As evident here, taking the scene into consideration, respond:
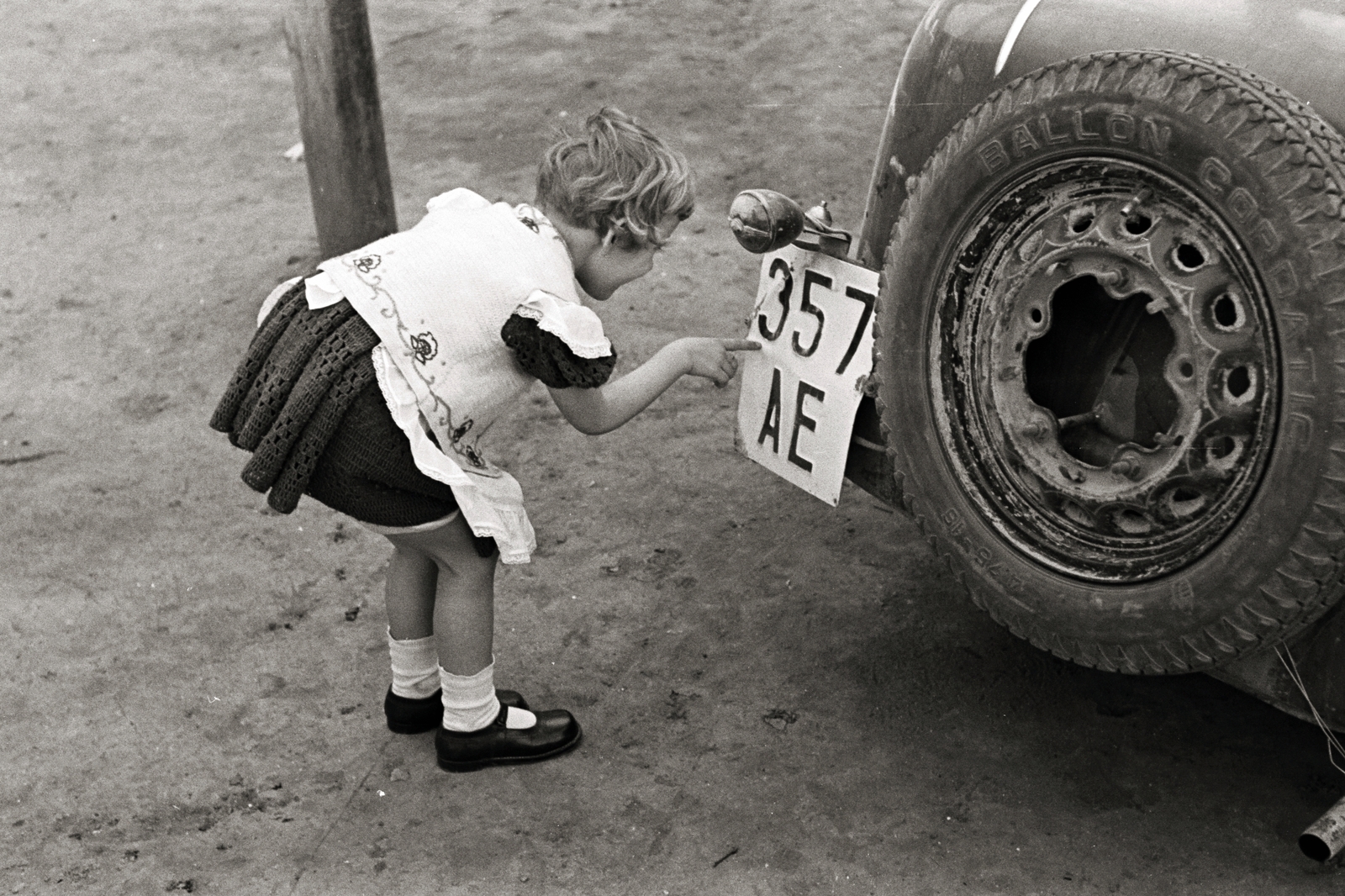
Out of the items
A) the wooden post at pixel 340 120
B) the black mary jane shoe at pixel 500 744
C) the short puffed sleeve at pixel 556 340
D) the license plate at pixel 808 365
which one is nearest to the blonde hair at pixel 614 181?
the short puffed sleeve at pixel 556 340

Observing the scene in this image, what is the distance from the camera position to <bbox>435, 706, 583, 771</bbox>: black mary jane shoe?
2834 millimetres

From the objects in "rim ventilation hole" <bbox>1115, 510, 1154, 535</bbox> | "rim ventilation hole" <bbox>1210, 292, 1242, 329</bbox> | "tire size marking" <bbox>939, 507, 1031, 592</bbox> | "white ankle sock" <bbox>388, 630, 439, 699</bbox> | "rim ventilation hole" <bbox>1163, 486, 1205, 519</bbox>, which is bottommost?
"white ankle sock" <bbox>388, 630, 439, 699</bbox>

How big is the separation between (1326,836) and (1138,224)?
3.04 ft

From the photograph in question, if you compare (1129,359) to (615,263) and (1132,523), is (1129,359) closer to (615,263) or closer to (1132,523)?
(1132,523)

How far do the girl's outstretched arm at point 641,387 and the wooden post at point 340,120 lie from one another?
2.14m

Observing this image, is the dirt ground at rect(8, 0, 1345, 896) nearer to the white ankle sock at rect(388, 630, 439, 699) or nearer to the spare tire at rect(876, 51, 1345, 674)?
the white ankle sock at rect(388, 630, 439, 699)

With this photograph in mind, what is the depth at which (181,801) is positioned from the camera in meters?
2.77

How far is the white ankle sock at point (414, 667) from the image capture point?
293 centimetres

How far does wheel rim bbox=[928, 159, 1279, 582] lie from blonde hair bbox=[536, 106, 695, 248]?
1.68 ft

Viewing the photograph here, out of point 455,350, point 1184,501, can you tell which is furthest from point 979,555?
point 455,350

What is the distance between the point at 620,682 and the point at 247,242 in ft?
9.33

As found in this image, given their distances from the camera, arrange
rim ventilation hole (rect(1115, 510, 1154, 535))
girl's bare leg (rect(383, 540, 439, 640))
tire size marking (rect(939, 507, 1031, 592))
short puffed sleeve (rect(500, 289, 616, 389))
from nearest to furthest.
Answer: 1. rim ventilation hole (rect(1115, 510, 1154, 535))
2. tire size marking (rect(939, 507, 1031, 592))
3. short puffed sleeve (rect(500, 289, 616, 389))
4. girl's bare leg (rect(383, 540, 439, 640))

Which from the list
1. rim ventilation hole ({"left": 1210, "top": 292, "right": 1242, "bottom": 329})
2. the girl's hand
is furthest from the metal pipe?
the girl's hand

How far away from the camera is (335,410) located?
2.55 m
